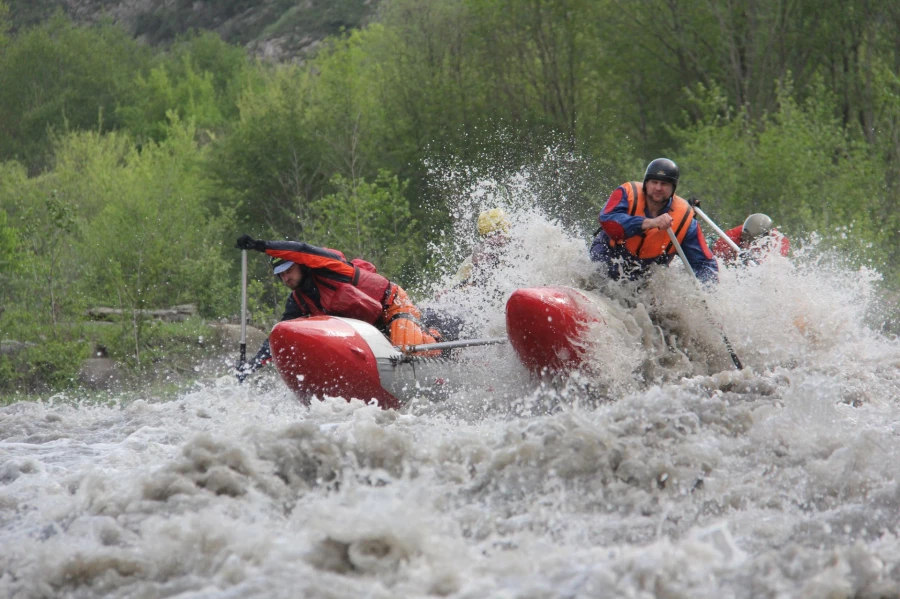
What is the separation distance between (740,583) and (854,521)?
3.12 feet

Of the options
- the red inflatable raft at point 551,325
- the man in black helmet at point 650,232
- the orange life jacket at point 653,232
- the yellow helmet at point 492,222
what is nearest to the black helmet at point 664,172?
the man in black helmet at point 650,232

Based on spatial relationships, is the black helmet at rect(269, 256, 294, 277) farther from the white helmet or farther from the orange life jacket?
the white helmet

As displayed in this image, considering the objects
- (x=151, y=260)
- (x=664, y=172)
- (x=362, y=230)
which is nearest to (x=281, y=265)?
(x=664, y=172)

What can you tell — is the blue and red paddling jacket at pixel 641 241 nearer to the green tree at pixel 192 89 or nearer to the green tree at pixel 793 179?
the green tree at pixel 793 179

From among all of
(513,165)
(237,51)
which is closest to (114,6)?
(237,51)

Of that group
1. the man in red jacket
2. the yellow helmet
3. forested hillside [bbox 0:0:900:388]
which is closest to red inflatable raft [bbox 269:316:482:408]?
the yellow helmet

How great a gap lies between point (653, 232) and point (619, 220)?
0.29 meters

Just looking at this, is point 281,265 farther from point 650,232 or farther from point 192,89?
point 192,89

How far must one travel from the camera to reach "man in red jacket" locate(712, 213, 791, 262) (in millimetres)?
9921

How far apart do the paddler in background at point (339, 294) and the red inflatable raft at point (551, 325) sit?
4.56ft

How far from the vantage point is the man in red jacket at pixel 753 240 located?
992 cm

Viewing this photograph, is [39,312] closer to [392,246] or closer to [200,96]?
[392,246]

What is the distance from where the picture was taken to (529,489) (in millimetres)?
5086

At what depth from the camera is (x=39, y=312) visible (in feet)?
43.1
